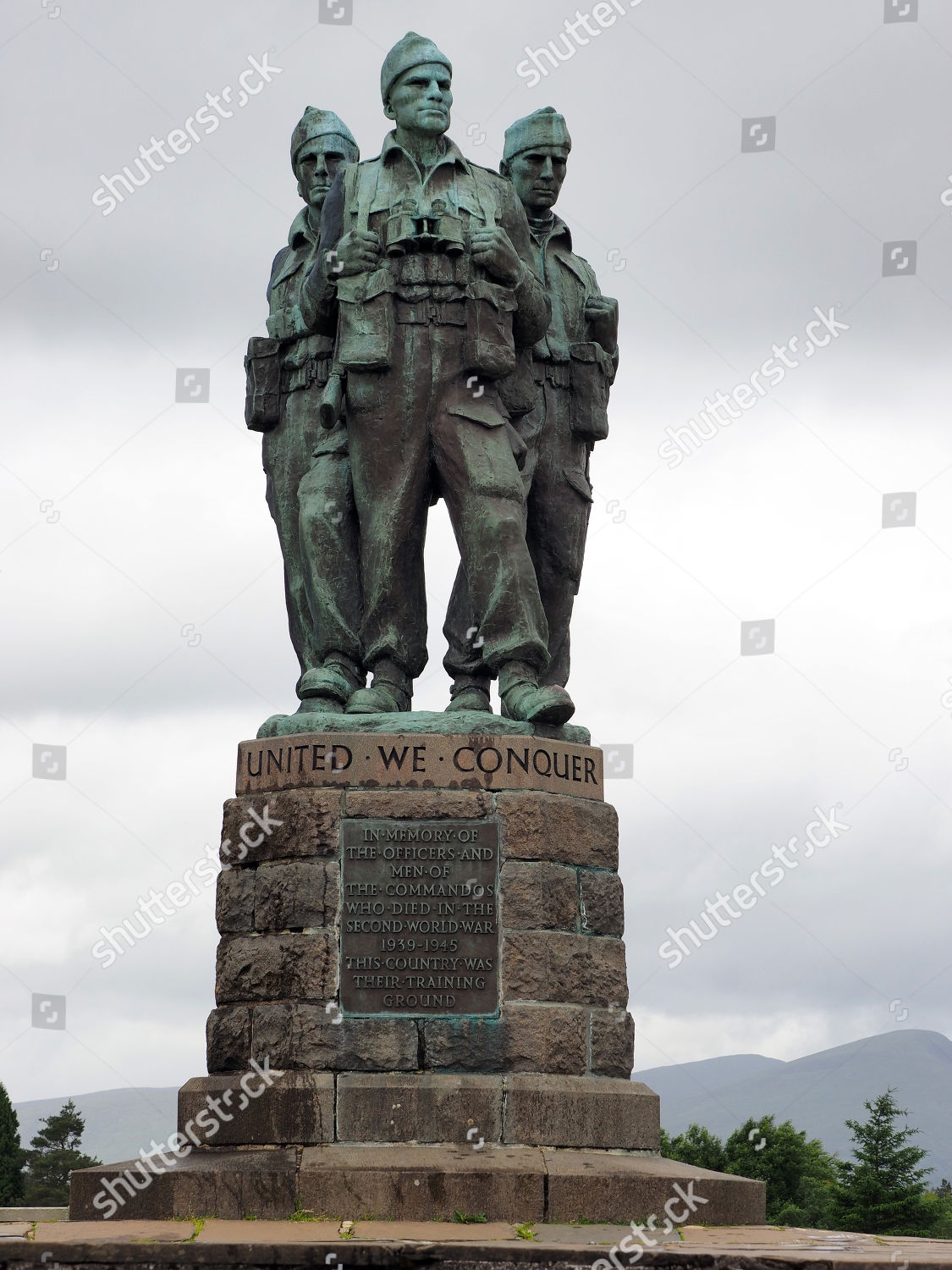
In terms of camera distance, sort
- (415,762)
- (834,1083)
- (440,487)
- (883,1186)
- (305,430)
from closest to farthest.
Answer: (415,762)
(440,487)
(305,430)
(883,1186)
(834,1083)

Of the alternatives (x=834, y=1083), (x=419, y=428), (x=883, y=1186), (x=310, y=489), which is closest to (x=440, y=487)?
(x=419, y=428)

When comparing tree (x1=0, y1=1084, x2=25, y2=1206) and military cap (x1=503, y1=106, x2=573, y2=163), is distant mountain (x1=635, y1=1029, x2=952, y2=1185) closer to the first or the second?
tree (x1=0, y1=1084, x2=25, y2=1206)

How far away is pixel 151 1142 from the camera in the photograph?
10016 millimetres

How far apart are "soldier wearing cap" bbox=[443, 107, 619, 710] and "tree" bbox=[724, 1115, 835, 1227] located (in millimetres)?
12040

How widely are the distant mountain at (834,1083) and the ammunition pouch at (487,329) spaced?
143556 millimetres

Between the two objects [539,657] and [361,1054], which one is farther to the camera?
[539,657]

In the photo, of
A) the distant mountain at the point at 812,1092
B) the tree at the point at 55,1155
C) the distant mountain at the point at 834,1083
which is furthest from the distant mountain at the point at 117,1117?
the tree at the point at 55,1155

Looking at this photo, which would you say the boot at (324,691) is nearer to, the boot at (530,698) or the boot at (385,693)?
the boot at (385,693)

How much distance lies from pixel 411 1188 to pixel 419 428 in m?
4.45

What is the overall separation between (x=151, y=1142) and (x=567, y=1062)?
229 cm

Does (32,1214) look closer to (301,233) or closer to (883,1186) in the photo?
(301,233)

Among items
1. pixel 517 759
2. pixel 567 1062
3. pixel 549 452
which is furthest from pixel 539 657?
pixel 567 1062

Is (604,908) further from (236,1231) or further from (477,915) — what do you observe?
(236,1231)

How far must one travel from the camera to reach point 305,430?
11961 millimetres
